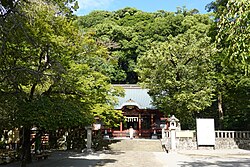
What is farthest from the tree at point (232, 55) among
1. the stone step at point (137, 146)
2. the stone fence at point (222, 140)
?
the stone step at point (137, 146)

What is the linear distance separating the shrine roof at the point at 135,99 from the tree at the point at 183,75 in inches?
188

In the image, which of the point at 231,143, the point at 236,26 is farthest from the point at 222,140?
the point at 236,26

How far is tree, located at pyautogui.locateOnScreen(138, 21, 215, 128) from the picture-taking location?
20.6 metres

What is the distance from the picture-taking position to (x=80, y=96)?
1159 centimetres

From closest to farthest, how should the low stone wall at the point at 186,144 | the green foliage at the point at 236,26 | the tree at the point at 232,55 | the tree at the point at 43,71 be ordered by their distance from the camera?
the green foliage at the point at 236,26 < the tree at the point at 232,55 < the tree at the point at 43,71 < the low stone wall at the point at 186,144

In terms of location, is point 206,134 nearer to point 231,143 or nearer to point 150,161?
point 231,143

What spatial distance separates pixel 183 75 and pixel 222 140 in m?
5.30

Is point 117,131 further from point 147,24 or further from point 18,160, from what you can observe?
point 147,24

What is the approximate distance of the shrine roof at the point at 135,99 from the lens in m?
26.8

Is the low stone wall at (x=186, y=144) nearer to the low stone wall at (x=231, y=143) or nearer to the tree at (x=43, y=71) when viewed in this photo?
the low stone wall at (x=231, y=143)

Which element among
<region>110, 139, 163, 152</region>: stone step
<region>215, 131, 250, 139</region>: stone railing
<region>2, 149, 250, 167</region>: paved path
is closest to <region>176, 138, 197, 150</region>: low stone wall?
<region>110, 139, 163, 152</region>: stone step

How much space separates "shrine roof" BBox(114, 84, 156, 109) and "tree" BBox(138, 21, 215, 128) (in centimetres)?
477

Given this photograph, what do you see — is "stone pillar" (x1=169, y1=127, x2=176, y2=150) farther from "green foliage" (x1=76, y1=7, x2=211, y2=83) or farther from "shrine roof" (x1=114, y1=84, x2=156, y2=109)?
"green foliage" (x1=76, y1=7, x2=211, y2=83)

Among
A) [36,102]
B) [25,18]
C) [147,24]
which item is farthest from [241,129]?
[147,24]
